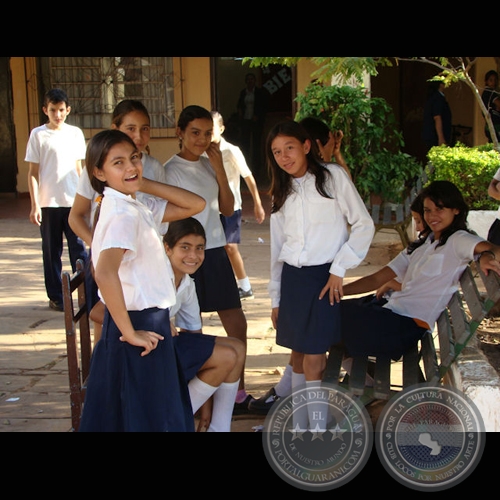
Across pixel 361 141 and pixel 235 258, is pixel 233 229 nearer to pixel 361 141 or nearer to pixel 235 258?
pixel 235 258

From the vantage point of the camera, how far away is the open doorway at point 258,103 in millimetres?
14438

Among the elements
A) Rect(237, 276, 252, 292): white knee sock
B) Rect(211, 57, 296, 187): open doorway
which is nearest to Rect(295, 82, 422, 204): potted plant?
Rect(237, 276, 252, 292): white knee sock

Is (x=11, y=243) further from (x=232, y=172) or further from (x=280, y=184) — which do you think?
(x=280, y=184)

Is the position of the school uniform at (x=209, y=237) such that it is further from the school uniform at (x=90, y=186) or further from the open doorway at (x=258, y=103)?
the open doorway at (x=258, y=103)

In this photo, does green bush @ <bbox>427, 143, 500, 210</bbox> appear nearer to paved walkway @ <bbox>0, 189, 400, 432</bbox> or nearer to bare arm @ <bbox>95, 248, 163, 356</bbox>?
paved walkway @ <bbox>0, 189, 400, 432</bbox>

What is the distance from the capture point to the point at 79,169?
6559 mm

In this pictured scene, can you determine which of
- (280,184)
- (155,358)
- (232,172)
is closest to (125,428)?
(155,358)

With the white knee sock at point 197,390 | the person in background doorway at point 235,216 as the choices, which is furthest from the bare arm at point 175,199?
the person in background doorway at point 235,216

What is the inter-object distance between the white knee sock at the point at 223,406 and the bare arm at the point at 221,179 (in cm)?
110

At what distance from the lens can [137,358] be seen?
3.06m

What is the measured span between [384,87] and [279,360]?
10.1 meters

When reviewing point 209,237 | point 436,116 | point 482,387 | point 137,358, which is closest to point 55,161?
point 209,237

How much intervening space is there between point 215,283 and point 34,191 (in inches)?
116

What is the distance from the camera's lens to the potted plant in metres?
7.87
